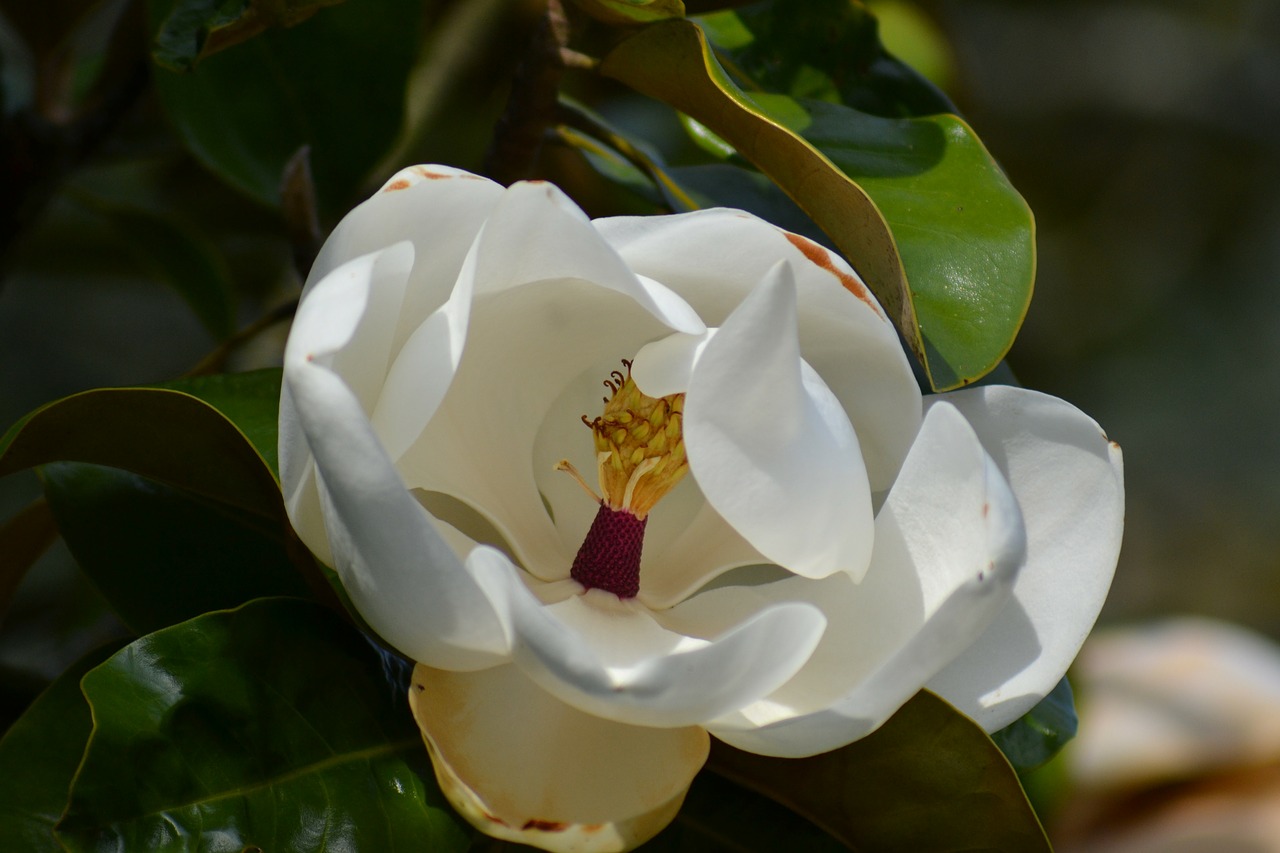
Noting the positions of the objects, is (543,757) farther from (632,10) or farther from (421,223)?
(632,10)

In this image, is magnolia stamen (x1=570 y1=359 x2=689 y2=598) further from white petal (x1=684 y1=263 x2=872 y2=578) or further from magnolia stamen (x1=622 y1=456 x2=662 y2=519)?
white petal (x1=684 y1=263 x2=872 y2=578)

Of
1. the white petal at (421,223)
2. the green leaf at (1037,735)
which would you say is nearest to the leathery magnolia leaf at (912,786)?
the green leaf at (1037,735)

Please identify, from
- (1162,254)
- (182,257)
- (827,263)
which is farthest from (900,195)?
(1162,254)

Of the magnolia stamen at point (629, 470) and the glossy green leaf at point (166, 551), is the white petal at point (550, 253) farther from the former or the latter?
the glossy green leaf at point (166, 551)

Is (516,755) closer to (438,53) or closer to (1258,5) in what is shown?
(438,53)

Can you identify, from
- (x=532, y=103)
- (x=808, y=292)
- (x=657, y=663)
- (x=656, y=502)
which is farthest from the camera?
(x=532, y=103)
